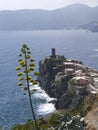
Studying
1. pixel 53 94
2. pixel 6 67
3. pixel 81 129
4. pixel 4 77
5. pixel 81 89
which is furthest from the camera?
pixel 6 67

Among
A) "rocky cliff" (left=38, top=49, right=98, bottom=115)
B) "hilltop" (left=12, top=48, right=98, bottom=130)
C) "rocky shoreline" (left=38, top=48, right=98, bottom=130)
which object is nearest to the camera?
"hilltop" (left=12, top=48, right=98, bottom=130)

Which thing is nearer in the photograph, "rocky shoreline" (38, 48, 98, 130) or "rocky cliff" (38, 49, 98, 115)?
"rocky shoreline" (38, 48, 98, 130)

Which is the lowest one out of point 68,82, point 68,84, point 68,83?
point 68,84

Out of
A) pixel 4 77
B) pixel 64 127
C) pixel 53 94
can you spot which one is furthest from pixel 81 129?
pixel 4 77

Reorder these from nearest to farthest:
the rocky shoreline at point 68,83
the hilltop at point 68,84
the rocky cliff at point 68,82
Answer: the hilltop at point 68,84 → the rocky shoreline at point 68,83 → the rocky cliff at point 68,82

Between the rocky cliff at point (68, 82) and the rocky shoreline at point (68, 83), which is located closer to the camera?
the rocky shoreline at point (68, 83)

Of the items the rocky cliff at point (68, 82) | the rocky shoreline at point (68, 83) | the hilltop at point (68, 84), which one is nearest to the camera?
the hilltop at point (68, 84)

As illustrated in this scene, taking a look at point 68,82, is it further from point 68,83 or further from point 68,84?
point 68,84

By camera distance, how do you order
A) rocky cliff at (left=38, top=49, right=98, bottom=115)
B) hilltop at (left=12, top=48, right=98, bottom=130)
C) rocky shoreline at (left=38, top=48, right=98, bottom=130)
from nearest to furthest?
hilltop at (left=12, top=48, right=98, bottom=130) → rocky shoreline at (left=38, top=48, right=98, bottom=130) → rocky cliff at (left=38, top=49, right=98, bottom=115)

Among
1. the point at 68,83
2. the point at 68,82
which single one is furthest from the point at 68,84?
the point at 68,82

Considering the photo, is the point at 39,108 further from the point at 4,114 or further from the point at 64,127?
the point at 64,127

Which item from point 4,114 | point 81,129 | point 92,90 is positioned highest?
point 81,129
